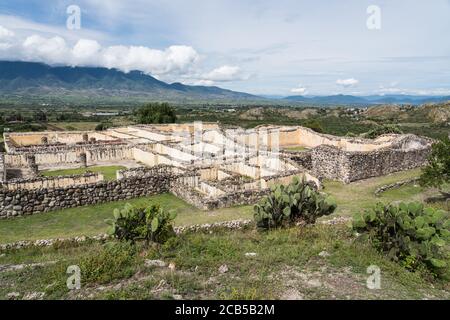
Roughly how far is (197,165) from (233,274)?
11729mm

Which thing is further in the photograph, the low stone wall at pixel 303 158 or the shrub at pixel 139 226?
the low stone wall at pixel 303 158

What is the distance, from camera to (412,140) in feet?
77.6

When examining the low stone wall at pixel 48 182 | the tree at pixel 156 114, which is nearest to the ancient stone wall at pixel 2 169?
the low stone wall at pixel 48 182

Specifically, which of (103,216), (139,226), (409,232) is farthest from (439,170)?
(103,216)

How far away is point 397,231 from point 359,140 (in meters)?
19.1

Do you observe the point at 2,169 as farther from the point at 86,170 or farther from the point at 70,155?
the point at 70,155

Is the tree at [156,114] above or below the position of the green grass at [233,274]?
above

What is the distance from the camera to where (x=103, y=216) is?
12.7 meters

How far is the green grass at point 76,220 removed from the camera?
1105 cm

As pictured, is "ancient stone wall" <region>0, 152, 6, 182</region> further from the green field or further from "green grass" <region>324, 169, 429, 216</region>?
"green grass" <region>324, 169, 429, 216</region>

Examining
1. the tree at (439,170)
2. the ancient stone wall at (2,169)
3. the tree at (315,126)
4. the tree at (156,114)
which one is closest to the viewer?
the tree at (439,170)

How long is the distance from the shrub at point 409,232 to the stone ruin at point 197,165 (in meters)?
6.57

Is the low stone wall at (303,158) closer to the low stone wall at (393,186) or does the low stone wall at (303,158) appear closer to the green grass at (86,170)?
the low stone wall at (393,186)
